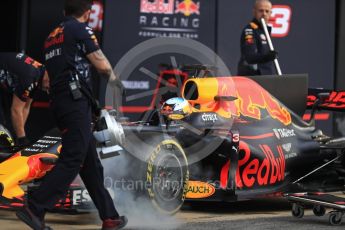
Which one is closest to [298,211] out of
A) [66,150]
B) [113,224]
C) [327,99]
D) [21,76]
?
[327,99]

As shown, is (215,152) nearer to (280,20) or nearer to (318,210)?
(318,210)

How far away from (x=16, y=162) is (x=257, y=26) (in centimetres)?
376

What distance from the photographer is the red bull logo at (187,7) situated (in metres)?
11.6

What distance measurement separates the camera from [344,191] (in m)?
8.52

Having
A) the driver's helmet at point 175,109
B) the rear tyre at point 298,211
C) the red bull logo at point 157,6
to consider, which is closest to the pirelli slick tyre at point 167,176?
the driver's helmet at point 175,109

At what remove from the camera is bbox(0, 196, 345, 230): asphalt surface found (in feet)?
22.9

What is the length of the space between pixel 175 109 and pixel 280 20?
5.06 meters

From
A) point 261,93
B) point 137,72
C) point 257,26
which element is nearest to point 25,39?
point 137,72

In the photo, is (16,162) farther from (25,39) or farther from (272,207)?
(25,39)

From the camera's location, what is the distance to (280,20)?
12.3 m

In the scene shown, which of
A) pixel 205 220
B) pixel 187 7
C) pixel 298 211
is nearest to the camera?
pixel 205 220

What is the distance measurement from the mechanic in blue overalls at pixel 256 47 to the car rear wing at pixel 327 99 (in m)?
0.78

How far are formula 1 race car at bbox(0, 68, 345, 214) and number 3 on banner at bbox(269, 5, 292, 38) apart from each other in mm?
3807

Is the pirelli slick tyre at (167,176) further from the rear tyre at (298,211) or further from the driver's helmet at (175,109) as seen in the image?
the rear tyre at (298,211)
